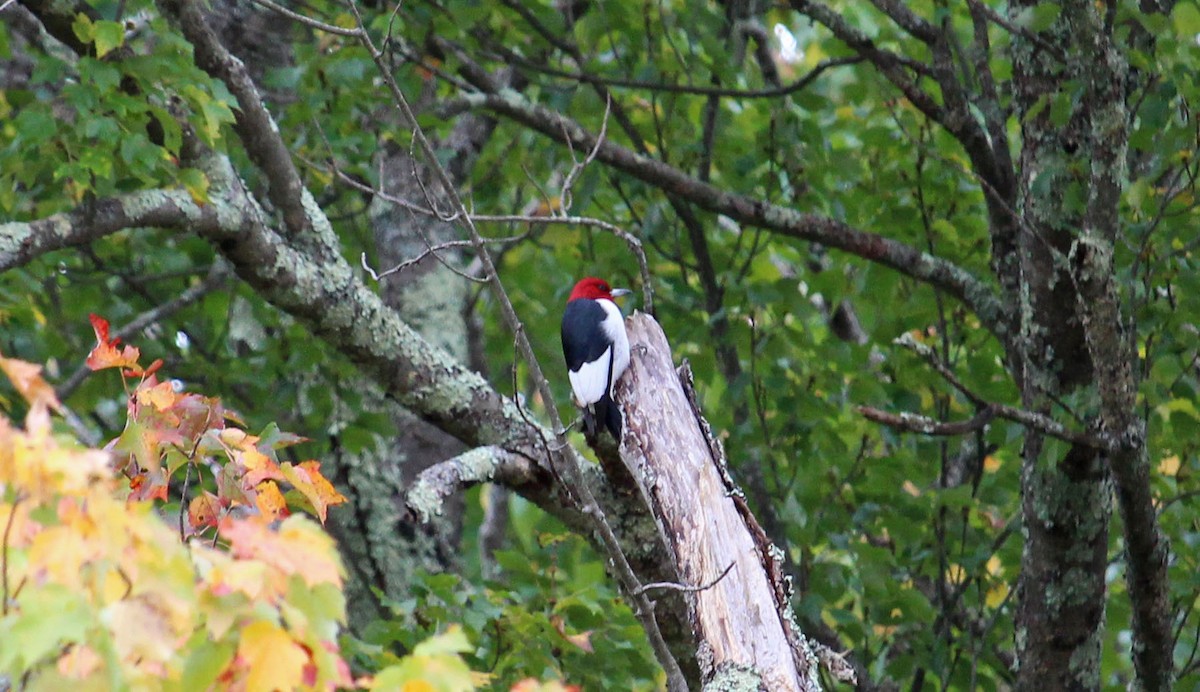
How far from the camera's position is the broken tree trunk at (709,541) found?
2.72 metres

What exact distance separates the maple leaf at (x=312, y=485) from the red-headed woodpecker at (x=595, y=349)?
0.90 meters

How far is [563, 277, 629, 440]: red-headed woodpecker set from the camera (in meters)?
3.92

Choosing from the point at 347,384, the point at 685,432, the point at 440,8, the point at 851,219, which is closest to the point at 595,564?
the point at 347,384

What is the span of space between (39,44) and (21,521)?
4794mm

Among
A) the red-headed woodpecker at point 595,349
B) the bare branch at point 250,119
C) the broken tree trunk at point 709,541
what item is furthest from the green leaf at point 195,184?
the broken tree trunk at point 709,541

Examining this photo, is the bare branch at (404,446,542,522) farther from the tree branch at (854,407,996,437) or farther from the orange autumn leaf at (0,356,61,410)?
the orange autumn leaf at (0,356,61,410)

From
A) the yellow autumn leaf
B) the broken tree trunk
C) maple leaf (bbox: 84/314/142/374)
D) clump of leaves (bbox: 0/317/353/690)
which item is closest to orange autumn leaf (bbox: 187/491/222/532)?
maple leaf (bbox: 84/314/142/374)

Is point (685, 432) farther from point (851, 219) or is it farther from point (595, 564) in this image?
point (595, 564)

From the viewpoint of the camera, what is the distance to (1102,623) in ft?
13.7

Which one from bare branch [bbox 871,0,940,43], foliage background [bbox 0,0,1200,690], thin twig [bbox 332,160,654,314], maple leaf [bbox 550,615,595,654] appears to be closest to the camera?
thin twig [bbox 332,160,654,314]

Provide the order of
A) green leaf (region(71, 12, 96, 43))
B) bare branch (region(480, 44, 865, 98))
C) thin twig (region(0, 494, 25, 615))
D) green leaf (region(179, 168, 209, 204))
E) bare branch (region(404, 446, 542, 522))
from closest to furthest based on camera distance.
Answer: thin twig (region(0, 494, 25, 615)), bare branch (region(404, 446, 542, 522)), green leaf (region(71, 12, 96, 43)), green leaf (region(179, 168, 209, 204)), bare branch (region(480, 44, 865, 98))

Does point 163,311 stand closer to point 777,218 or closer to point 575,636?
point 575,636

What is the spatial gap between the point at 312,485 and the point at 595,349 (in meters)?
2.17

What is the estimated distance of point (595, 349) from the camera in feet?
16.4
